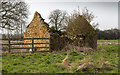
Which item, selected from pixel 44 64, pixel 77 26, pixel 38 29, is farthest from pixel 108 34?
pixel 44 64

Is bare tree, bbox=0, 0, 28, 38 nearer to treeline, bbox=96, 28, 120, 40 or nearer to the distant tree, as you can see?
the distant tree

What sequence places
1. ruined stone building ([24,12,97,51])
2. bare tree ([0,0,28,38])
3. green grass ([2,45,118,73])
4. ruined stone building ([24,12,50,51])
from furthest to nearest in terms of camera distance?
bare tree ([0,0,28,38])
ruined stone building ([24,12,50,51])
ruined stone building ([24,12,97,51])
green grass ([2,45,118,73])

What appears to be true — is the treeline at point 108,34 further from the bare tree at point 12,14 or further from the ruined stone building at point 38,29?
the ruined stone building at point 38,29

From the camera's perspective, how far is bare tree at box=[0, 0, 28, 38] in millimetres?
19841

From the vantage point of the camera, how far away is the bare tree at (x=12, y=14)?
65.1ft

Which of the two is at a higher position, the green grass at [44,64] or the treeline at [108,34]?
the treeline at [108,34]

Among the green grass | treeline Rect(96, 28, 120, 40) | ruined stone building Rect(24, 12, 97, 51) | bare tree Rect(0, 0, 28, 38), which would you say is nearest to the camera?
the green grass

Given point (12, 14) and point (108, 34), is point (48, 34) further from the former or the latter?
point (108, 34)

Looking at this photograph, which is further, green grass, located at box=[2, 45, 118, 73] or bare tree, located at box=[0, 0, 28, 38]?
bare tree, located at box=[0, 0, 28, 38]

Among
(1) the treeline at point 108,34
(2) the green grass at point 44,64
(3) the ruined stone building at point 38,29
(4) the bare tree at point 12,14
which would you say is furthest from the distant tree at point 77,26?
(1) the treeline at point 108,34

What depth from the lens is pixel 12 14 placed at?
2023 cm

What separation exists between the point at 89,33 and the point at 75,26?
1788mm

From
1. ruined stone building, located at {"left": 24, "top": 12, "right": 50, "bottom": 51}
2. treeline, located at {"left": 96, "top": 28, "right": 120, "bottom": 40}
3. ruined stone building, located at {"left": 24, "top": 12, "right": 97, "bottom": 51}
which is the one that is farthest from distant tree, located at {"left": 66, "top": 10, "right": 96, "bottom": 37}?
treeline, located at {"left": 96, "top": 28, "right": 120, "bottom": 40}

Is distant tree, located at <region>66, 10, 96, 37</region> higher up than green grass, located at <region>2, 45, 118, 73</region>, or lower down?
higher up
